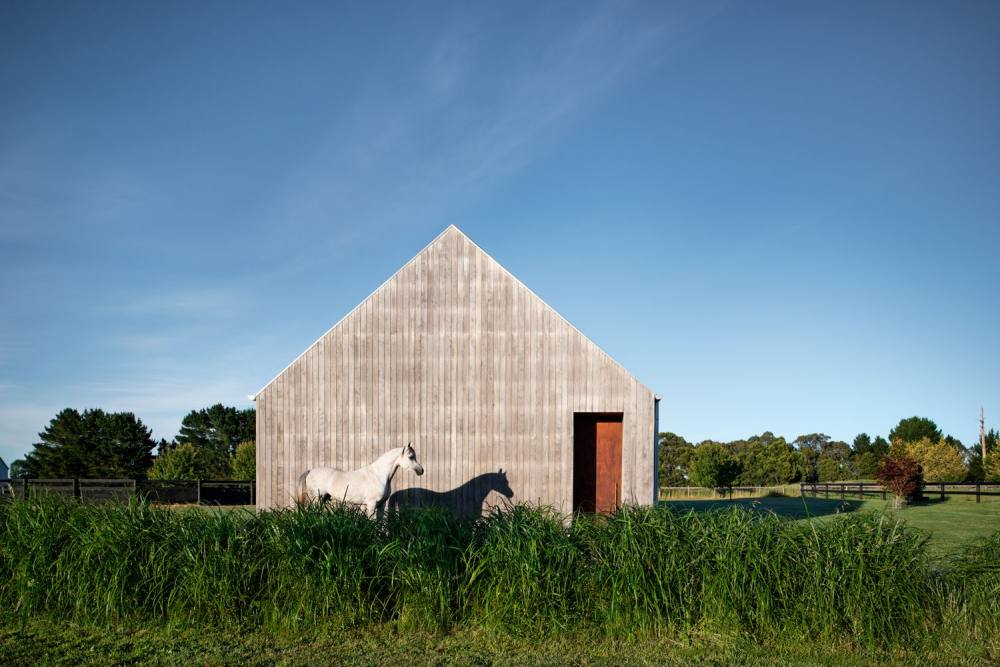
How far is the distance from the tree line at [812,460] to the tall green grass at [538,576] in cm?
2896

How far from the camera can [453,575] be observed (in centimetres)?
767

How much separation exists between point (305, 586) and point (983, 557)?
8.16 m

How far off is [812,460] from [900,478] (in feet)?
154

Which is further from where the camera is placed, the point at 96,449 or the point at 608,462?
the point at 96,449

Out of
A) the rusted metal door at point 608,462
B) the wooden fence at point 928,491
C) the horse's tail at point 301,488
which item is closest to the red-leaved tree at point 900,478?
the wooden fence at point 928,491

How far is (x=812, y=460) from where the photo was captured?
71.2m

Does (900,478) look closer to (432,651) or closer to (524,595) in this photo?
(524,595)

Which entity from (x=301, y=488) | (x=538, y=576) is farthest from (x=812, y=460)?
(x=538, y=576)

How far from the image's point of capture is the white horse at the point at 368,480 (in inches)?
473

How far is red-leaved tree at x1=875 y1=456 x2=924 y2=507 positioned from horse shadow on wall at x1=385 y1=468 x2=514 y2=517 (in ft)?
70.8

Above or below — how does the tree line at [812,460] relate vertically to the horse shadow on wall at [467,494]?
below

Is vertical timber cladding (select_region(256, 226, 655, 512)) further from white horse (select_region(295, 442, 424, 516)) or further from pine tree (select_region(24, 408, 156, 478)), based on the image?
pine tree (select_region(24, 408, 156, 478))

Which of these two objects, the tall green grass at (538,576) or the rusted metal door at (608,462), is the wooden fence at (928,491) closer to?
the rusted metal door at (608,462)

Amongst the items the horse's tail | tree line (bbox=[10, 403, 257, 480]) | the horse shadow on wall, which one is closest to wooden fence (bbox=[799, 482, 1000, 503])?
the horse shadow on wall
